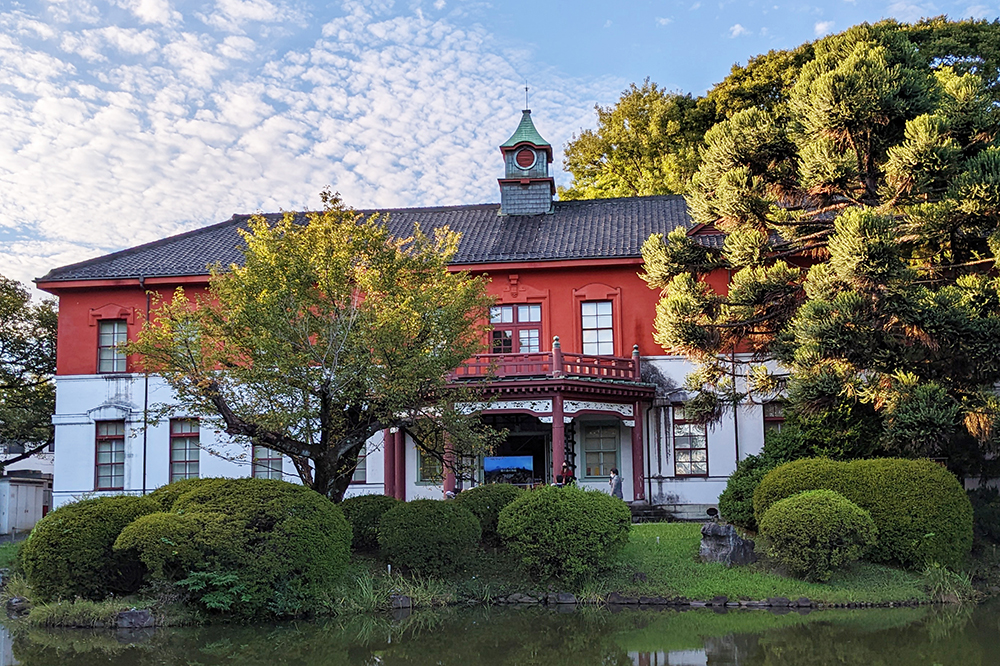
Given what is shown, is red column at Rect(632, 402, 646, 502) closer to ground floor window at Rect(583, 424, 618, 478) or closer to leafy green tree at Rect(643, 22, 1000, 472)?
ground floor window at Rect(583, 424, 618, 478)

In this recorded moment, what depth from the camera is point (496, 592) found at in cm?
1494

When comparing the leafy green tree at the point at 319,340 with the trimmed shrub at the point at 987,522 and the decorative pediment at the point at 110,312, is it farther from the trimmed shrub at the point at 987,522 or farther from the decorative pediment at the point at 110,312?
the decorative pediment at the point at 110,312

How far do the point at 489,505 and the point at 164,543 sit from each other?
5582 mm

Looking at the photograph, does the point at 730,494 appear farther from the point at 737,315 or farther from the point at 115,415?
the point at 115,415

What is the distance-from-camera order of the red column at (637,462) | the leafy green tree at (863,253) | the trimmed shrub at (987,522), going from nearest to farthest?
→ the leafy green tree at (863,253)
the trimmed shrub at (987,522)
the red column at (637,462)

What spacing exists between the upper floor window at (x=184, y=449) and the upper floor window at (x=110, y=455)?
4.30 feet

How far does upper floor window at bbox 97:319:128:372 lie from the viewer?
24.9m

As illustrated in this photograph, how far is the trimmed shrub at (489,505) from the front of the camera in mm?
16219

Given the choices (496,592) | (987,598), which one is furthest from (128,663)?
(987,598)

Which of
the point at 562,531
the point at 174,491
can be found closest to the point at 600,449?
the point at 562,531

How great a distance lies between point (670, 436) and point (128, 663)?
1559 cm

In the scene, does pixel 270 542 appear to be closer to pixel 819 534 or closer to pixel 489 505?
pixel 489 505

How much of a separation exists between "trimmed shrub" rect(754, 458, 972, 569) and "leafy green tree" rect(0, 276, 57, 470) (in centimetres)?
2333

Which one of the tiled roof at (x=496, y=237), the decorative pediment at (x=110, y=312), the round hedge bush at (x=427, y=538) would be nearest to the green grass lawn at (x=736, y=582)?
the round hedge bush at (x=427, y=538)
